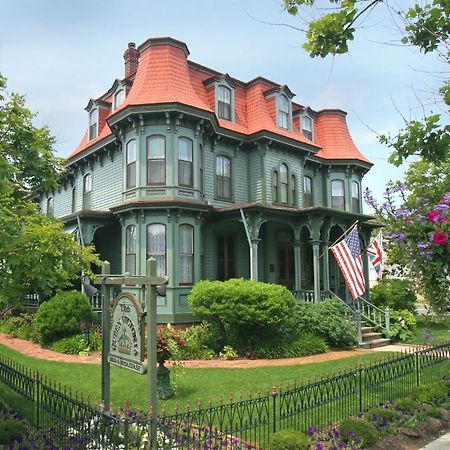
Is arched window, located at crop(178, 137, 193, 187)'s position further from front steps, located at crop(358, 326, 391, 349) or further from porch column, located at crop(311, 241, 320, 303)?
front steps, located at crop(358, 326, 391, 349)

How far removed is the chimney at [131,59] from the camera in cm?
2430

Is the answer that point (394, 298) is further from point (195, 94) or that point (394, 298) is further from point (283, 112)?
point (195, 94)

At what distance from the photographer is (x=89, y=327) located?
16.6 m

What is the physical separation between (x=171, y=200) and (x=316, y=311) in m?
6.35

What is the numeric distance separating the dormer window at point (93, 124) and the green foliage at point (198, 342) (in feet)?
39.1

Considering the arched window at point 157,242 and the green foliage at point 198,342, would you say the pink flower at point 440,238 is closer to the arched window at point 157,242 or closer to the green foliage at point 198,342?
the green foliage at point 198,342

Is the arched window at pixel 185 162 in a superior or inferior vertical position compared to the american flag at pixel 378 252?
superior

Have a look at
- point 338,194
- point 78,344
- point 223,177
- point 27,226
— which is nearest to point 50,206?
point 223,177

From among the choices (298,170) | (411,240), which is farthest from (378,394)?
(298,170)

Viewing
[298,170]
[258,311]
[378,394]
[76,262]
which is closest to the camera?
[76,262]

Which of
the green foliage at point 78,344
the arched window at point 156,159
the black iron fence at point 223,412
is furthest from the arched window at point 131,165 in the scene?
the black iron fence at point 223,412

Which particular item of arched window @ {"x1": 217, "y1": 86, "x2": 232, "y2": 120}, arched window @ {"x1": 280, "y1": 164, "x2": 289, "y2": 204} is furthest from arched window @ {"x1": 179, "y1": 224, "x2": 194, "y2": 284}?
arched window @ {"x1": 217, "y1": 86, "x2": 232, "y2": 120}

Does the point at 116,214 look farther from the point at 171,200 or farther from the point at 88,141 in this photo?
the point at 88,141

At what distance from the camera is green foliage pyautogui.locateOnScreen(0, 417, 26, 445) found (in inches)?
261
